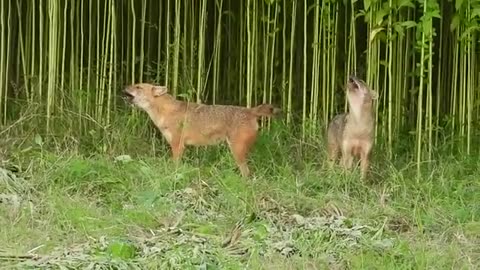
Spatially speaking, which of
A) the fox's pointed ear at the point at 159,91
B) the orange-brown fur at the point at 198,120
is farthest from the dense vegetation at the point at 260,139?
the fox's pointed ear at the point at 159,91

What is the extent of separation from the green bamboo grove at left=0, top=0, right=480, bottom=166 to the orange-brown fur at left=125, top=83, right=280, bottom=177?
33cm

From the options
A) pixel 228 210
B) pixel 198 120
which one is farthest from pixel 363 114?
pixel 228 210

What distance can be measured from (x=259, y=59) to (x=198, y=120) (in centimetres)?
158

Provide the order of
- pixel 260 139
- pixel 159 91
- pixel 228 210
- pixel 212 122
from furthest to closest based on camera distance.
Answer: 1. pixel 260 139
2. pixel 159 91
3. pixel 212 122
4. pixel 228 210

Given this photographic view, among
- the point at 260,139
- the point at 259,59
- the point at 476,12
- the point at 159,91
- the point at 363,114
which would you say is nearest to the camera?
the point at 476,12

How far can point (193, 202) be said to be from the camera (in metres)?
6.66

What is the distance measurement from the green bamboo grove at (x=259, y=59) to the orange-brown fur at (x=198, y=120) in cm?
33

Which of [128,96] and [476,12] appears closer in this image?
[476,12]

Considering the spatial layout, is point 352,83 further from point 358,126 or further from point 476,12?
point 476,12

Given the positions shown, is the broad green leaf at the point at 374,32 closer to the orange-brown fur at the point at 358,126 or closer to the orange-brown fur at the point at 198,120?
the orange-brown fur at the point at 358,126

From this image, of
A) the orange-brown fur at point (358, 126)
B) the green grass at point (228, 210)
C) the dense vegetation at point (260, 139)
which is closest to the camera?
the green grass at point (228, 210)

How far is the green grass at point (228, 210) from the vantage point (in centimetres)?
564

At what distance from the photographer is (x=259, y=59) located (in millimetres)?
9609

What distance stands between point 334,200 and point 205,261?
166 cm
